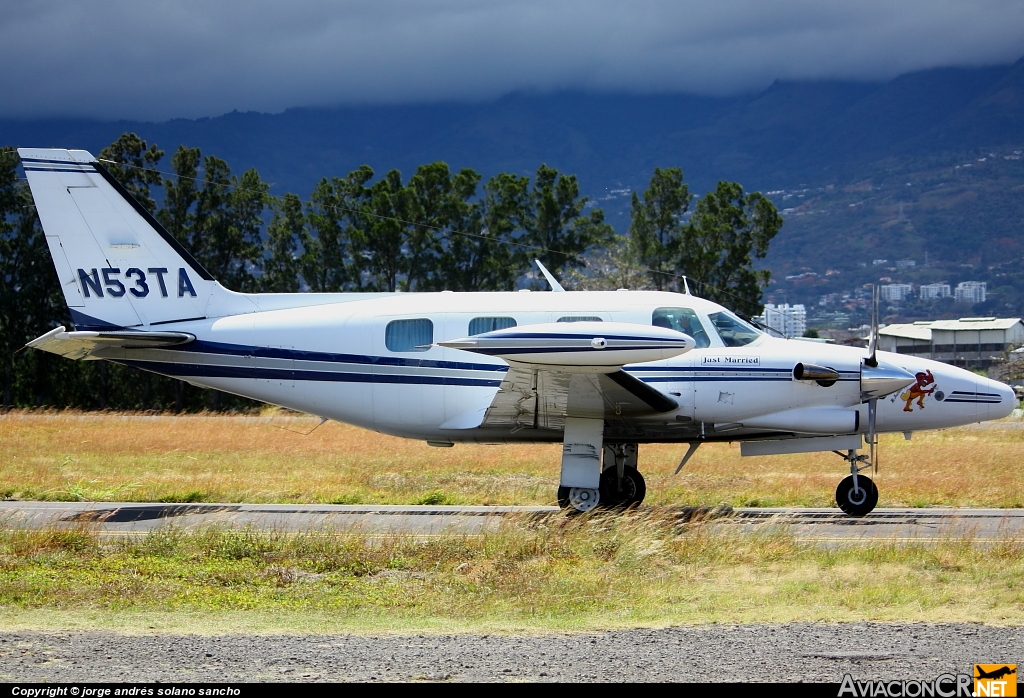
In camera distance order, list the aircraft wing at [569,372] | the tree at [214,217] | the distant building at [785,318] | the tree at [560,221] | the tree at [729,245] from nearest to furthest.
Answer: the aircraft wing at [569,372] → the distant building at [785,318] → the tree at [729,245] → the tree at [214,217] → the tree at [560,221]

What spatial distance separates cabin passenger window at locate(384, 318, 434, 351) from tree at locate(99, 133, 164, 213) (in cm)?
4314

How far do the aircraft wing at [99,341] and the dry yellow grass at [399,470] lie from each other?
9.68ft

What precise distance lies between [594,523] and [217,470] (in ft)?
34.1

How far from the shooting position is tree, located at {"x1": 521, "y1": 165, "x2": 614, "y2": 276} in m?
57.4

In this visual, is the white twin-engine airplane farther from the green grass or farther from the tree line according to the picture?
the tree line

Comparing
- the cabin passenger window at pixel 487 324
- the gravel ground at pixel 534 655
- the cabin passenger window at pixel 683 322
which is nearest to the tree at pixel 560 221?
the cabin passenger window at pixel 487 324

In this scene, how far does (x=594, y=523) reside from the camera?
42.2 ft

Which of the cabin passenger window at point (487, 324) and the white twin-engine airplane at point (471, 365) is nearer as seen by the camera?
the white twin-engine airplane at point (471, 365)

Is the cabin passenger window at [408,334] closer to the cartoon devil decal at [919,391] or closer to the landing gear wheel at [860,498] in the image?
the landing gear wheel at [860,498]

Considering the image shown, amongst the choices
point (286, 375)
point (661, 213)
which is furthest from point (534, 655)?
point (661, 213)

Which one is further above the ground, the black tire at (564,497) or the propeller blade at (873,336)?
the propeller blade at (873,336)

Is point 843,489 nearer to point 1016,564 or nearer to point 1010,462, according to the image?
point 1016,564

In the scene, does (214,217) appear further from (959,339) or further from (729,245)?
(959,339)

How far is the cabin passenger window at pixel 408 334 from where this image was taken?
15.4 m
